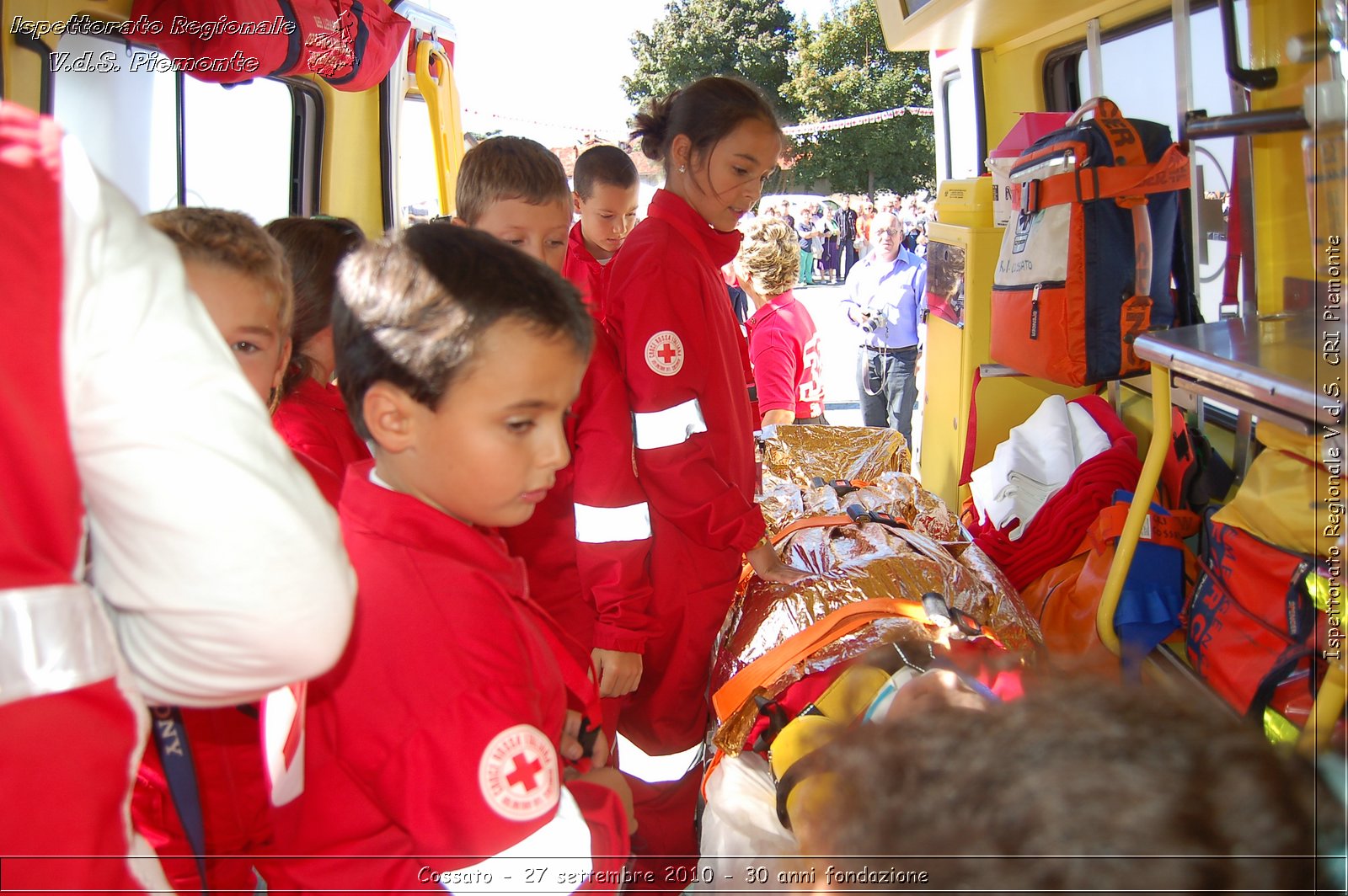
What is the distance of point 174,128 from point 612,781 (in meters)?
2.98

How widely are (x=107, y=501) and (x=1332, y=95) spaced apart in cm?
212

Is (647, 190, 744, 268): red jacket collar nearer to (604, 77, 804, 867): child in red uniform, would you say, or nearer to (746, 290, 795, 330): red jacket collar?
(604, 77, 804, 867): child in red uniform

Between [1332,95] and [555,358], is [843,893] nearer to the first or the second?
[555,358]

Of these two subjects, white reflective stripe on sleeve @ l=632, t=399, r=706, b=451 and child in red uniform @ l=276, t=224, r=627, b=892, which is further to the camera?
white reflective stripe on sleeve @ l=632, t=399, r=706, b=451

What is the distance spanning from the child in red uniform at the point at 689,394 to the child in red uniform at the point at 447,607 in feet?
2.99

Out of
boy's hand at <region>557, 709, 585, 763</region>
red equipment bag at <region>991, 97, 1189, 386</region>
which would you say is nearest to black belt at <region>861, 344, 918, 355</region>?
red equipment bag at <region>991, 97, 1189, 386</region>

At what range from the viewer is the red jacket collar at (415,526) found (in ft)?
3.57

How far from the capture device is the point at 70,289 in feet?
2.03

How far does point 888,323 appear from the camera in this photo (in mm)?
5570

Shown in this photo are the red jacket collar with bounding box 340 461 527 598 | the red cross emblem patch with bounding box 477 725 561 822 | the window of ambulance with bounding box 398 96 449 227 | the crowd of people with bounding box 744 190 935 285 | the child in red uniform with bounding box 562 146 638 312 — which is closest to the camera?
the red cross emblem patch with bounding box 477 725 561 822

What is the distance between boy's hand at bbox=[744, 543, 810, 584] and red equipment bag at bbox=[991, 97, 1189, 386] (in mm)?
1016

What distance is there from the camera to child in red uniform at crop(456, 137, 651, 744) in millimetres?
2076

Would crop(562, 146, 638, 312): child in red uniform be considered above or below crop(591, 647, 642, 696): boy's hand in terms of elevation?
above

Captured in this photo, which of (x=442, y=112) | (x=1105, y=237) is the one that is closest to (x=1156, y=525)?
(x=1105, y=237)
